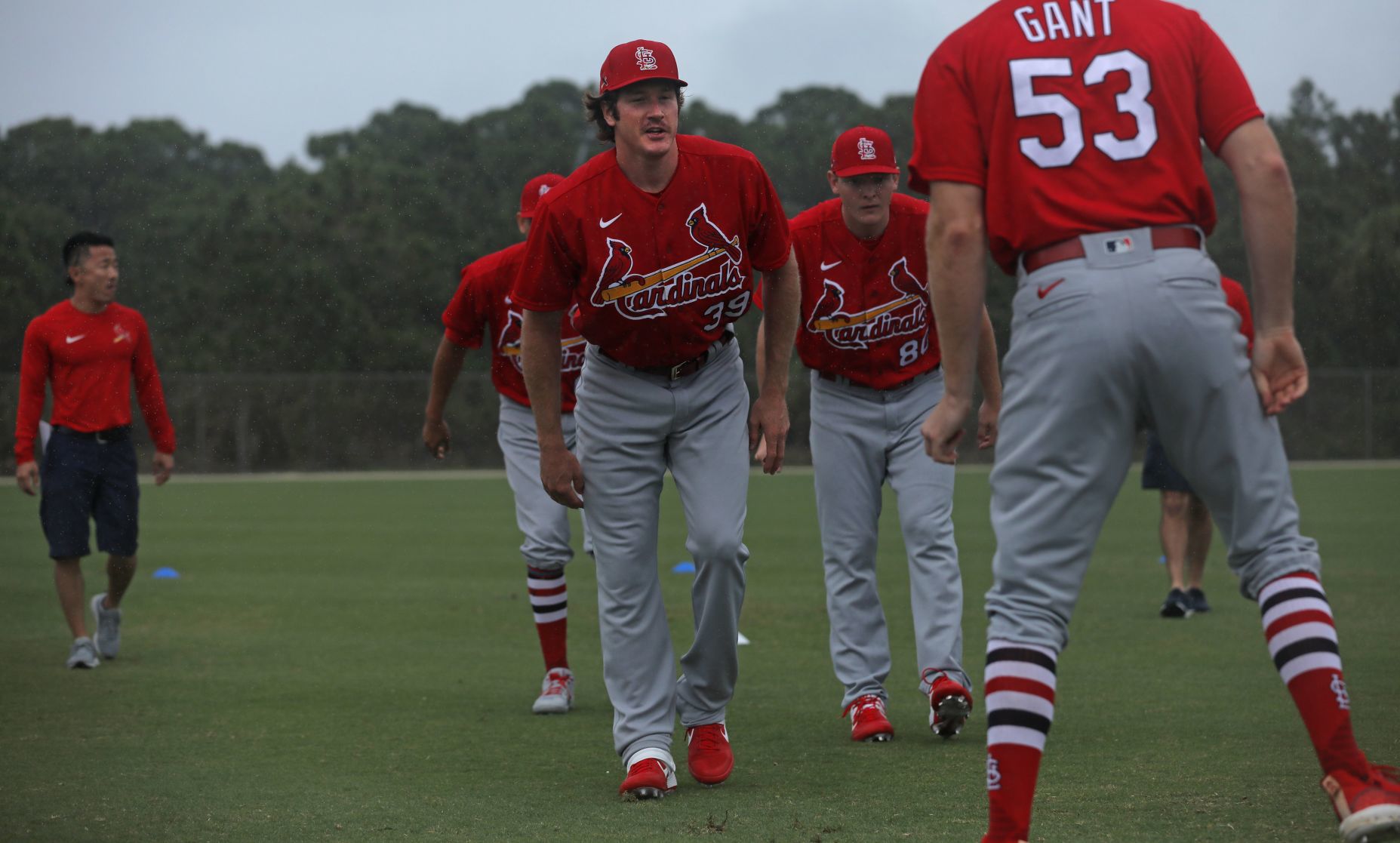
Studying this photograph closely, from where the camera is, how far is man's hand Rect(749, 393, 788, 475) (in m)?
5.54

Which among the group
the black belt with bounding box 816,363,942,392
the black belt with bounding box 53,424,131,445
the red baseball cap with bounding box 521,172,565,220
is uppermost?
the red baseball cap with bounding box 521,172,565,220

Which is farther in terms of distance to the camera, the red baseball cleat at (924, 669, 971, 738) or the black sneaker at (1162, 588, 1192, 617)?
the black sneaker at (1162, 588, 1192, 617)

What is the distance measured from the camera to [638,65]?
5.00 meters

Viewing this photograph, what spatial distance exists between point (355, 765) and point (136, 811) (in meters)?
0.93

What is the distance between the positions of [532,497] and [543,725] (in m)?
1.28

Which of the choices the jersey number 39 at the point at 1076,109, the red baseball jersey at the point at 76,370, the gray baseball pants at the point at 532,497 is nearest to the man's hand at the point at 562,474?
the gray baseball pants at the point at 532,497

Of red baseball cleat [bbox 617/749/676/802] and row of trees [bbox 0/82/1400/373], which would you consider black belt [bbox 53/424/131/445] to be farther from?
row of trees [bbox 0/82/1400/373]

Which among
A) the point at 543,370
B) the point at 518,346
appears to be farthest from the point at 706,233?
the point at 518,346

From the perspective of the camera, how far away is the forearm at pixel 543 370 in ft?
16.8

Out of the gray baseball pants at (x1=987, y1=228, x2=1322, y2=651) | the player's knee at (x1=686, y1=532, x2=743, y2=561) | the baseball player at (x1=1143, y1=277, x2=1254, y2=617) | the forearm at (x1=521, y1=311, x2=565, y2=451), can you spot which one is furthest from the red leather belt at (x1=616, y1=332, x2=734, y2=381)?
the baseball player at (x1=1143, y1=277, x2=1254, y2=617)

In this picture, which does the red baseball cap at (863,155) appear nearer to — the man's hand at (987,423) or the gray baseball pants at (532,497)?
the man's hand at (987,423)

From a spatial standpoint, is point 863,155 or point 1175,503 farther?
point 1175,503

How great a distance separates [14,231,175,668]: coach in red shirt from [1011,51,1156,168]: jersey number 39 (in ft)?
20.8

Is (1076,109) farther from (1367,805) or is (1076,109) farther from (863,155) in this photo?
(863,155)
